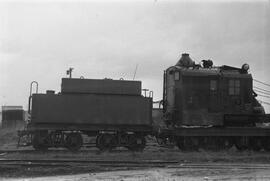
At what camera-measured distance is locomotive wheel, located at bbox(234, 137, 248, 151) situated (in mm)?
19888

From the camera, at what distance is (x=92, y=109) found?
18.8m

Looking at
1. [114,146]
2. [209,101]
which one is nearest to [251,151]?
[209,101]

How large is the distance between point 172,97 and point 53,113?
544cm

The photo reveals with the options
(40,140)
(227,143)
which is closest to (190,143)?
(227,143)

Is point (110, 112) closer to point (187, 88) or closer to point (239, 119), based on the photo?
point (187, 88)

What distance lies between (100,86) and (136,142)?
9.42ft

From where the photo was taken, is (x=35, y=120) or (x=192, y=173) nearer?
(x=192, y=173)

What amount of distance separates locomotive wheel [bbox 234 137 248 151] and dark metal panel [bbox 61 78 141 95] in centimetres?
507

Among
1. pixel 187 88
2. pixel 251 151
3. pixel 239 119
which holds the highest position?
pixel 187 88

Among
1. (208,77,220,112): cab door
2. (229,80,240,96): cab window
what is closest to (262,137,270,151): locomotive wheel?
(229,80,240,96): cab window

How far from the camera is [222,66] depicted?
67.8ft

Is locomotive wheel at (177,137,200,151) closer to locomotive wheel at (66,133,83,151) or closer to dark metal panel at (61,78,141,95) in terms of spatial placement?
dark metal panel at (61,78,141,95)

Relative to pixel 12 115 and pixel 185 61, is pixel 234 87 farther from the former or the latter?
pixel 12 115

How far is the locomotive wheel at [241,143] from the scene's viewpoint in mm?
19888
